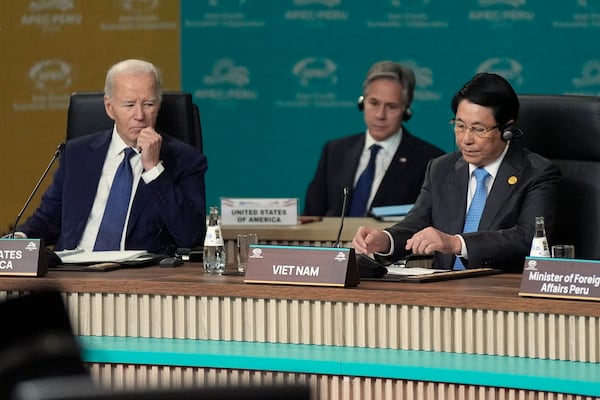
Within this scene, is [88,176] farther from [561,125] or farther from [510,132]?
[561,125]

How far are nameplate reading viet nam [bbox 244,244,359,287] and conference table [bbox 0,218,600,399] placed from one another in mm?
41

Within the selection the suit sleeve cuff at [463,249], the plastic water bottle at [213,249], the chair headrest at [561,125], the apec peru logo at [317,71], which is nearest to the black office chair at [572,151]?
the chair headrest at [561,125]

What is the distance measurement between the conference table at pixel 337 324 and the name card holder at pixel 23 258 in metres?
0.03

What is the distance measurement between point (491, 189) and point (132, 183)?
4.33 ft

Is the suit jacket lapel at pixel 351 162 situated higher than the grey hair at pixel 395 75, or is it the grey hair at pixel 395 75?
the grey hair at pixel 395 75

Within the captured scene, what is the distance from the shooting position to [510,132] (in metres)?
3.87

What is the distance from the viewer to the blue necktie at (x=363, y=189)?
578 centimetres

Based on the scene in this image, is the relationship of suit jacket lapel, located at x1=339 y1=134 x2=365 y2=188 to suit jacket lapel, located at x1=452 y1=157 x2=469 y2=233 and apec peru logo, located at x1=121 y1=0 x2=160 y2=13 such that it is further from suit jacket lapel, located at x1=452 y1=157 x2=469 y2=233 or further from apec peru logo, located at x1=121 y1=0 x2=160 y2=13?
suit jacket lapel, located at x1=452 y1=157 x2=469 y2=233

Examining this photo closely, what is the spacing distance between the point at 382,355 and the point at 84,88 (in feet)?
15.0

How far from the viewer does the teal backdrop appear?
6504mm

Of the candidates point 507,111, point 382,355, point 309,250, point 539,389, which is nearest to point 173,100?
point 507,111

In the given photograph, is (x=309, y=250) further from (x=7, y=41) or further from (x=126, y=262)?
(x=7, y=41)

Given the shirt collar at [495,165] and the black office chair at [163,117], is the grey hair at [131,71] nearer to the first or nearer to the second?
the black office chair at [163,117]

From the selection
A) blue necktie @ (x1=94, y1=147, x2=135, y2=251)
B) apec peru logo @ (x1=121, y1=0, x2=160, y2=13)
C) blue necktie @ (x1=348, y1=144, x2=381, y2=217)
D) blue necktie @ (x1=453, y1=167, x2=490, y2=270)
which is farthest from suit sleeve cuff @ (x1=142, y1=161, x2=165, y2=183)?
apec peru logo @ (x1=121, y1=0, x2=160, y2=13)
